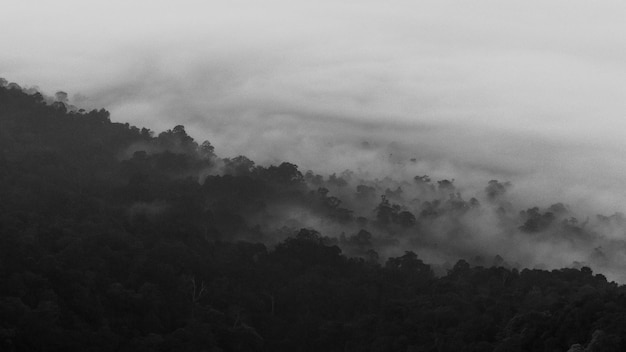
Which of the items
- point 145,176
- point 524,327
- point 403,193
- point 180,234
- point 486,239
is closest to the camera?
point 524,327

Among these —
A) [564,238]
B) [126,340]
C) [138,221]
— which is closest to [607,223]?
[564,238]

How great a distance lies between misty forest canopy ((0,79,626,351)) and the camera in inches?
2061

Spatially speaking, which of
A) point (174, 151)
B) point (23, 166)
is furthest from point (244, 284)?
point (174, 151)

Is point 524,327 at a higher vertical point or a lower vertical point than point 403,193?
lower

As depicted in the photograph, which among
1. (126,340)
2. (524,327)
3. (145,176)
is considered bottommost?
(126,340)

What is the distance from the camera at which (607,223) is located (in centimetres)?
8912

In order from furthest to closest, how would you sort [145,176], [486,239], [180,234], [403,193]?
[403,193] < [486,239] < [145,176] < [180,234]

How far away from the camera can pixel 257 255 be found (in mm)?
66125

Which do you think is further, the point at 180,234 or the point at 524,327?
the point at 180,234

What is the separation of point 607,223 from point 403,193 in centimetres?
1594

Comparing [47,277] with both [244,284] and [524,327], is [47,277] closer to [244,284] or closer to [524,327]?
[244,284]

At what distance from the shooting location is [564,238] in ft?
277

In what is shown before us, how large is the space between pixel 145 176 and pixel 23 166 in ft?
25.7

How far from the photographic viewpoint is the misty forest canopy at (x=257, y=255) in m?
52.3
